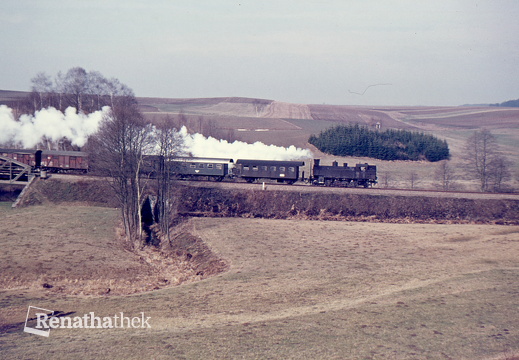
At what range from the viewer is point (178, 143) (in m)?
38.2

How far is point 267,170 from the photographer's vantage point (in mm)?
48250

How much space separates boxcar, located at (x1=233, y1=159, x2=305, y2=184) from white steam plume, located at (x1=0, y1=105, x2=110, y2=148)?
21.5 meters

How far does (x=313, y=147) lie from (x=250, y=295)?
214 ft

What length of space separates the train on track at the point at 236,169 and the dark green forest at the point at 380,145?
94.9 ft

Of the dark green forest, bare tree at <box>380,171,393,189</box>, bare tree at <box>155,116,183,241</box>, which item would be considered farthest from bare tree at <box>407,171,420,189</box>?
bare tree at <box>155,116,183,241</box>

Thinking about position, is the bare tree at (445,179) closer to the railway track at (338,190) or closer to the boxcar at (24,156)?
the railway track at (338,190)

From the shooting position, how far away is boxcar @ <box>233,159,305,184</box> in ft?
158

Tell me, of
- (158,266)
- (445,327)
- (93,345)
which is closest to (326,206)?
(158,266)

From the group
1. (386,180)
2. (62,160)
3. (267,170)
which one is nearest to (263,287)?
(267,170)

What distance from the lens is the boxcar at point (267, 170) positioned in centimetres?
4828

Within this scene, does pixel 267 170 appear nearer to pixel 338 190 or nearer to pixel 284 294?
pixel 338 190

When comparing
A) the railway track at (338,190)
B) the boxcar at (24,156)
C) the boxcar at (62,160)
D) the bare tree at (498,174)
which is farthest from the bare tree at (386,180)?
the boxcar at (24,156)

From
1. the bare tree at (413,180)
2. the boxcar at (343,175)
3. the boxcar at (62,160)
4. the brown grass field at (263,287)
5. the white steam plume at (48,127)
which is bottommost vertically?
the brown grass field at (263,287)

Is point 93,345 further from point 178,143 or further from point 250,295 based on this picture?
point 178,143
